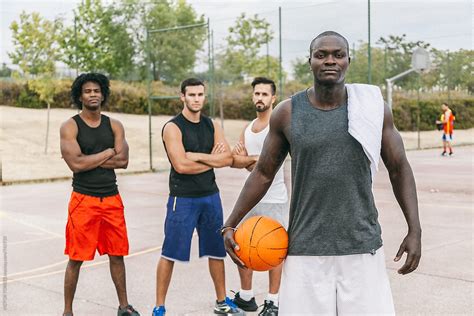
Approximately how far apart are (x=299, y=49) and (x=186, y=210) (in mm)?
15400

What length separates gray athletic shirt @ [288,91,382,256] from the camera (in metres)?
3.43

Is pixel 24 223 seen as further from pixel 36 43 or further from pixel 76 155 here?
pixel 36 43

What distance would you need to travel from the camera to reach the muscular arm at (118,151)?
228 inches

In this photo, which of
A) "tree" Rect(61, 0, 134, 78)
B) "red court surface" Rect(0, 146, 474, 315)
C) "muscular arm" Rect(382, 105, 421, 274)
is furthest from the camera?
"tree" Rect(61, 0, 134, 78)

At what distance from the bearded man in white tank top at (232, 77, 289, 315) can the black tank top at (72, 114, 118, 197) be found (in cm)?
106

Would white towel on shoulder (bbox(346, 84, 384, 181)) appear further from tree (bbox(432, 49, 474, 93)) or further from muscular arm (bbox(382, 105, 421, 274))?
tree (bbox(432, 49, 474, 93))

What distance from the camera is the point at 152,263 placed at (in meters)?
7.93

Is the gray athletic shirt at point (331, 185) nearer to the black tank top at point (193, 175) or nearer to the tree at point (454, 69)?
the black tank top at point (193, 175)

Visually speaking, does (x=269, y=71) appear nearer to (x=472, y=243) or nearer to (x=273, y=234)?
(x=472, y=243)

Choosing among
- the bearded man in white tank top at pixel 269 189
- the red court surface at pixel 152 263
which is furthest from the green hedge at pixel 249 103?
the bearded man in white tank top at pixel 269 189

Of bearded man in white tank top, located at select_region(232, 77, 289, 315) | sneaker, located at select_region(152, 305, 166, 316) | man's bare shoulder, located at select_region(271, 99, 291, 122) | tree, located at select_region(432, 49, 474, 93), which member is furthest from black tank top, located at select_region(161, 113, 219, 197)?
tree, located at select_region(432, 49, 474, 93)

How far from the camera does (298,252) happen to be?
11.7 feet

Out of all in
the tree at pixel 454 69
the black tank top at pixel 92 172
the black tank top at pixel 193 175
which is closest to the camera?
the black tank top at pixel 92 172

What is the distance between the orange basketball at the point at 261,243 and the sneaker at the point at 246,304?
236 centimetres
